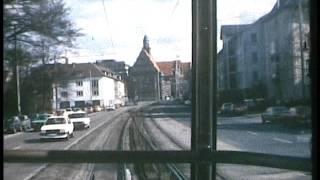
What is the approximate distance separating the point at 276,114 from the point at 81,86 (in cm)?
103

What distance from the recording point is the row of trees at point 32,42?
2.33 m

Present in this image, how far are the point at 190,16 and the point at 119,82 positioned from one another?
0.53 meters

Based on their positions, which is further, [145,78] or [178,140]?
[145,78]

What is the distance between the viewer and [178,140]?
8.26 feet

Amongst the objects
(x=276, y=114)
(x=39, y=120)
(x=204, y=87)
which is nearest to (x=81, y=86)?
(x=39, y=120)

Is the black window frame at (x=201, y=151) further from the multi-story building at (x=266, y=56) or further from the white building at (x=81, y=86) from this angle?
the white building at (x=81, y=86)

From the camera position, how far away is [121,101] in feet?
8.38

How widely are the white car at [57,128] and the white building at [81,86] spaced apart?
67mm

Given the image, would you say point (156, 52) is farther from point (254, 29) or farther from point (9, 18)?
point (9, 18)

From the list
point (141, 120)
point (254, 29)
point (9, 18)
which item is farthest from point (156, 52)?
point (9, 18)

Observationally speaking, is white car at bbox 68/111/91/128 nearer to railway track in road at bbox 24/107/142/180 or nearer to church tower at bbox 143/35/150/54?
railway track in road at bbox 24/107/142/180

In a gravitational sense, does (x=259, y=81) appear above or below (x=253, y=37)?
below

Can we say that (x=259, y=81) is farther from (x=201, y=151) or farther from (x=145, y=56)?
(x=145, y=56)

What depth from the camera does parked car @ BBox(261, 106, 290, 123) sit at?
2498mm
